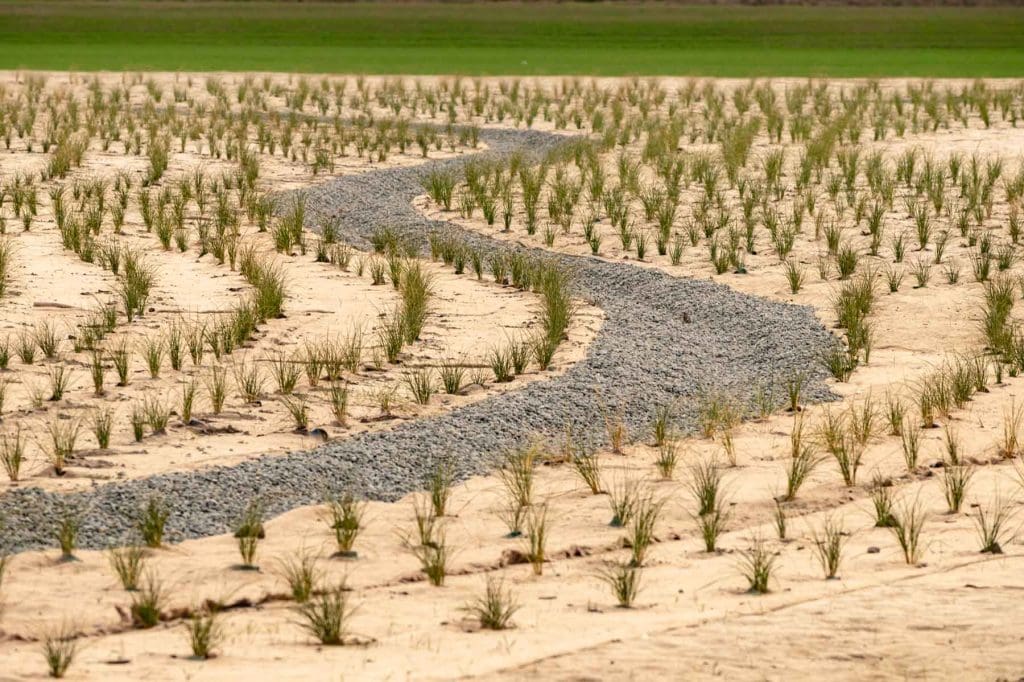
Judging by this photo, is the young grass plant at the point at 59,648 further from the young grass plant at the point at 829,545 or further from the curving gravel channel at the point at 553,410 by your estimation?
the young grass plant at the point at 829,545

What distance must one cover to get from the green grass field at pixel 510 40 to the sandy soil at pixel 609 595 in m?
35.6

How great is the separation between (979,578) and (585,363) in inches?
193

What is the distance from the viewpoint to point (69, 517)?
8008mm

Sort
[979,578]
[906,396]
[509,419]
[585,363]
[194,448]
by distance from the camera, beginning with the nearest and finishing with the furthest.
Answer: [979,578], [194,448], [509,419], [906,396], [585,363]

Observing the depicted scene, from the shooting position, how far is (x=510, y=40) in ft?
222

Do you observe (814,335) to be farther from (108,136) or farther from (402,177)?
(108,136)

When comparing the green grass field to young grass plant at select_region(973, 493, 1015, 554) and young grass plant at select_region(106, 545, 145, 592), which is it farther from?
young grass plant at select_region(106, 545, 145, 592)

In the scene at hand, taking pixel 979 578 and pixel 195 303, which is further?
pixel 195 303

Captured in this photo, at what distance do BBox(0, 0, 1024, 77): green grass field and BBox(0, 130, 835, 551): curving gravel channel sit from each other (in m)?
30.0

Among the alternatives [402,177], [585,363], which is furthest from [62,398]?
[402,177]

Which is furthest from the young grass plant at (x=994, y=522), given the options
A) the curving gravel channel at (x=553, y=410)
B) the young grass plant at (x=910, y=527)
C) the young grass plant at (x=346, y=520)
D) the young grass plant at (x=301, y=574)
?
the young grass plant at (x=301, y=574)

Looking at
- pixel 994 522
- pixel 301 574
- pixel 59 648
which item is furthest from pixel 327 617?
pixel 994 522

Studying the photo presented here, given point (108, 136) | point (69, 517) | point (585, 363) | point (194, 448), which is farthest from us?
point (108, 136)

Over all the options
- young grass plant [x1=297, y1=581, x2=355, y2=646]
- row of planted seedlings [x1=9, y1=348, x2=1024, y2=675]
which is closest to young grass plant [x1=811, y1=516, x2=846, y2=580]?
row of planted seedlings [x1=9, y1=348, x2=1024, y2=675]
